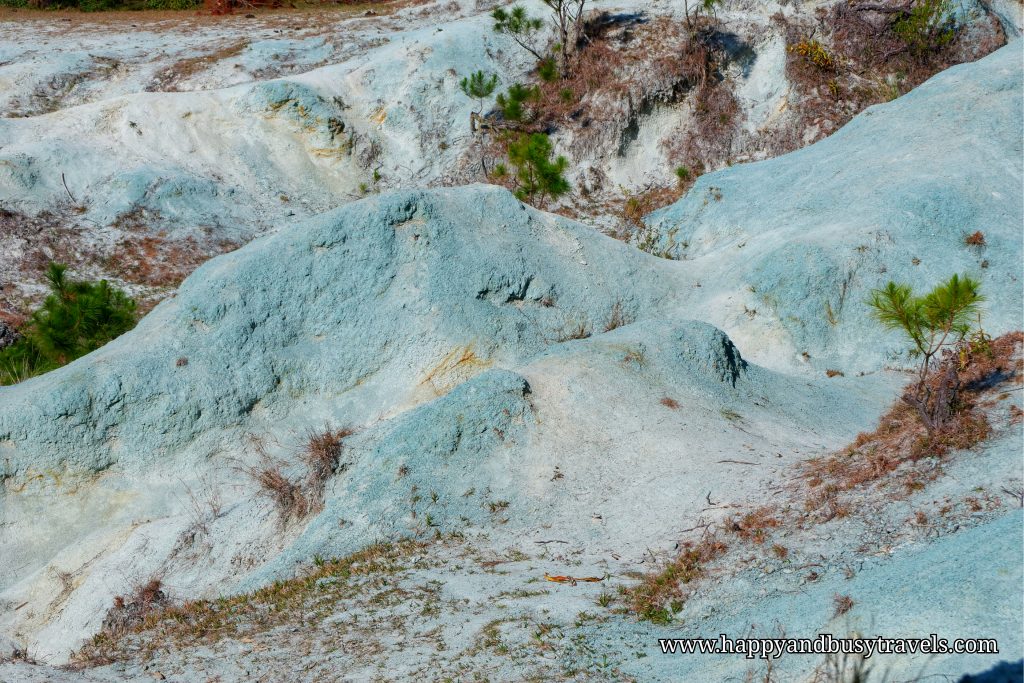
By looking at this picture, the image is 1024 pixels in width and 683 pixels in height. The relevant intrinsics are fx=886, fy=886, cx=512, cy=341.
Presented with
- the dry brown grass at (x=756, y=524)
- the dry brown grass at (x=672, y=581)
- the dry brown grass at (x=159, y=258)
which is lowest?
the dry brown grass at (x=159, y=258)

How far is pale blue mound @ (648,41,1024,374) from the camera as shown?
12805 mm

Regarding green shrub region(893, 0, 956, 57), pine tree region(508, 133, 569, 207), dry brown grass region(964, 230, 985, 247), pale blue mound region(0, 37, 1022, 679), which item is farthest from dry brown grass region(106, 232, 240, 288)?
green shrub region(893, 0, 956, 57)

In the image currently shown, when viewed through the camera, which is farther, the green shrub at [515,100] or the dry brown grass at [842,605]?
the green shrub at [515,100]

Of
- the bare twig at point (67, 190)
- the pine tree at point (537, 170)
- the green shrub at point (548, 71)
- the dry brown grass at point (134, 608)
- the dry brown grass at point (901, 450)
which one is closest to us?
the dry brown grass at point (901, 450)

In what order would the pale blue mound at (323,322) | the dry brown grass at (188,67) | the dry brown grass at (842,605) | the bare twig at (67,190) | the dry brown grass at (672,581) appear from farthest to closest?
the dry brown grass at (188,67), the bare twig at (67,190), the pale blue mound at (323,322), the dry brown grass at (672,581), the dry brown grass at (842,605)

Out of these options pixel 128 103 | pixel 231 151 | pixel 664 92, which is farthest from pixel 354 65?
pixel 664 92

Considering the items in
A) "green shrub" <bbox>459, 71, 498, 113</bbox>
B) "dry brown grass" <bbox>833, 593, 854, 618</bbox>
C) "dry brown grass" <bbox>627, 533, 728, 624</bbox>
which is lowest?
"dry brown grass" <bbox>627, 533, 728, 624</bbox>

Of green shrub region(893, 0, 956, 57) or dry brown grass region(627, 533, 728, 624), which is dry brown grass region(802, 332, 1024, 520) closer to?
dry brown grass region(627, 533, 728, 624)

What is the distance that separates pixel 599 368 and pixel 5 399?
6777 millimetres

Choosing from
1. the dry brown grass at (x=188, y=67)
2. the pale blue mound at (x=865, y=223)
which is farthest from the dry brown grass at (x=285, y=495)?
the dry brown grass at (x=188, y=67)

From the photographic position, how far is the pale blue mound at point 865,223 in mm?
12805

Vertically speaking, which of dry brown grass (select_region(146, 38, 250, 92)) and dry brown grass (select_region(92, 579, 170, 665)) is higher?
dry brown grass (select_region(146, 38, 250, 92))

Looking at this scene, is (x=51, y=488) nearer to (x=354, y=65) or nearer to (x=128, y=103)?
(x=128, y=103)

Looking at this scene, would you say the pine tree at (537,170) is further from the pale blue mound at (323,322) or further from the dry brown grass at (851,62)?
the dry brown grass at (851,62)
